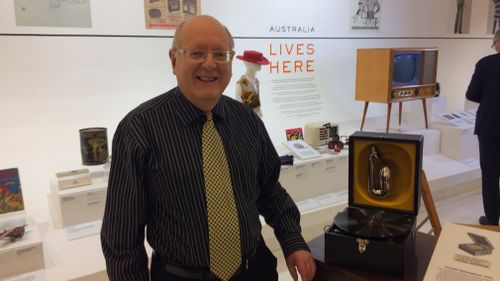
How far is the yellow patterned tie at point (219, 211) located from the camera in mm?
1270

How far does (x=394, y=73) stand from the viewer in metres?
3.77

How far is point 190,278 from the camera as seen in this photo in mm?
1262

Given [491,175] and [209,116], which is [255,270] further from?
[491,175]

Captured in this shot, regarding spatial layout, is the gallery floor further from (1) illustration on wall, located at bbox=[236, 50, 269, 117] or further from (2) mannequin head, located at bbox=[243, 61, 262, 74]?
(2) mannequin head, located at bbox=[243, 61, 262, 74]

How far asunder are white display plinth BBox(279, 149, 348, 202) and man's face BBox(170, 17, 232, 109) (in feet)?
6.70

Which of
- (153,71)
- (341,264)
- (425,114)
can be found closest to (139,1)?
(153,71)

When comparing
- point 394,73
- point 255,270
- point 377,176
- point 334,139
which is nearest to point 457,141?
point 394,73

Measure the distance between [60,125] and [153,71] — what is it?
808 mm

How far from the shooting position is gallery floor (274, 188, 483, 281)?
402cm

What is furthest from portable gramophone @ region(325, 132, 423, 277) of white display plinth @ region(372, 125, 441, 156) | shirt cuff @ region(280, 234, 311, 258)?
white display plinth @ region(372, 125, 441, 156)

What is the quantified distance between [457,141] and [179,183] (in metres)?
4.05

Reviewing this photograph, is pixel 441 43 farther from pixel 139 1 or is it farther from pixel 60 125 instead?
pixel 60 125

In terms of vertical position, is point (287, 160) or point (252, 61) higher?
point (252, 61)

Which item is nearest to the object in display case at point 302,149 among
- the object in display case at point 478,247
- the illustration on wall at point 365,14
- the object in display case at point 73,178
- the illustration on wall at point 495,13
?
the object in display case at point 73,178
